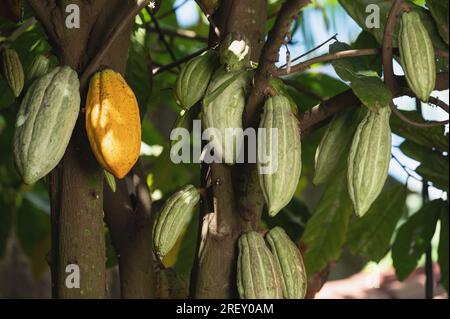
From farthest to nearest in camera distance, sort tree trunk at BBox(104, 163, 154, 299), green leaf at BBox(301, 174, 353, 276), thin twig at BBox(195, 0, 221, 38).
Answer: green leaf at BBox(301, 174, 353, 276), tree trunk at BBox(104, 163, 154, 299), thin twig at BBox(195, 0, 221, 38)

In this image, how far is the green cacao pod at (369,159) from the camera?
3.38 feet

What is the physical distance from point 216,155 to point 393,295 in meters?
1.45

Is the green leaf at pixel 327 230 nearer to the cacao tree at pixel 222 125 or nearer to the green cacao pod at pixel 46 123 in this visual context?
the cacao tree at pixel 222 125

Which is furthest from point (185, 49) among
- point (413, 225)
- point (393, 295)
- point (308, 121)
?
point (308, 121)

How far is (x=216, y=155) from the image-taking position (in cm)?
109

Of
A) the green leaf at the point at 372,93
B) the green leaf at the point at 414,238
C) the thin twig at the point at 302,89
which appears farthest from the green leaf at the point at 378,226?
the green leaf at the point at 372,93

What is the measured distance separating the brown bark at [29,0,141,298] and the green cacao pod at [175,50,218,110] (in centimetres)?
10

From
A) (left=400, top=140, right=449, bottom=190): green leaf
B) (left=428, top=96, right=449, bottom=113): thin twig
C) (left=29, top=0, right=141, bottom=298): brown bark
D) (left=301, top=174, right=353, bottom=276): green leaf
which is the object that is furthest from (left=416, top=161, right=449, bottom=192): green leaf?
(left=29, top=0, right=141, bottom=298): brown bark

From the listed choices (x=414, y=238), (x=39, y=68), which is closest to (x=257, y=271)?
(x=39, y=68)

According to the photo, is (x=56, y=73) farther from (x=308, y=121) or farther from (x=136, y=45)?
(x=136, y=45)

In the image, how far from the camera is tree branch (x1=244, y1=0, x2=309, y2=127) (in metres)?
0.96

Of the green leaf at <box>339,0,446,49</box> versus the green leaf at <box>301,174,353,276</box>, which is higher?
the green leaf at <box>339,0,446,49</box>

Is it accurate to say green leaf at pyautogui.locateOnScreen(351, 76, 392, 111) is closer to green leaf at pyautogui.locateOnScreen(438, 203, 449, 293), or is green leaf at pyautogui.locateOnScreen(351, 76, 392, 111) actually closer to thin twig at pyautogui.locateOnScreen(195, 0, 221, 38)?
thin twig at pyautogui.locateOnScreen(195, 0, 221, 38)

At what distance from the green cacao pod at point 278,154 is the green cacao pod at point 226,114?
0.04 meters
